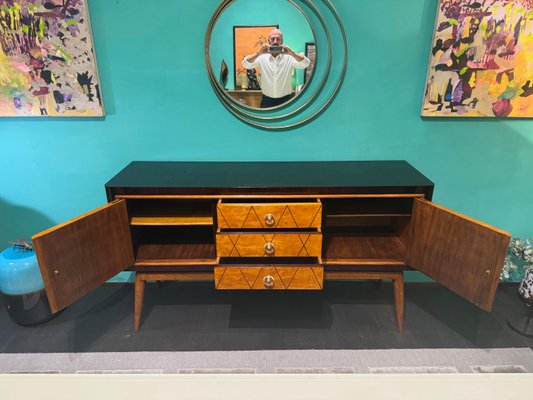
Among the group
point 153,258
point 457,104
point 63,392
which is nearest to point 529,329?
point 457,104

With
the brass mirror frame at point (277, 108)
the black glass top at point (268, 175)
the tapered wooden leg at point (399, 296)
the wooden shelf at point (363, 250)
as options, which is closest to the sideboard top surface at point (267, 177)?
the black glass top at point (268, 175)

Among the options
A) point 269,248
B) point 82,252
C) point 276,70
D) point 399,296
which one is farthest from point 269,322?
point 276,70

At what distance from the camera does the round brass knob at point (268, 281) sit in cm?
135

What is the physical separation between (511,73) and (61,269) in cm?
198

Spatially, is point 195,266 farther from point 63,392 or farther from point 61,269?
point 63,392

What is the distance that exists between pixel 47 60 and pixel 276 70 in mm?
1015

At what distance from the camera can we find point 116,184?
50.8 inches

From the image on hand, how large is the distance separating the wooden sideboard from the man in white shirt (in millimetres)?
340

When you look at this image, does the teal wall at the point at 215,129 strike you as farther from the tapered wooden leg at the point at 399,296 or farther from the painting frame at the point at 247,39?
the tapered wooden leg at the point at 399,296

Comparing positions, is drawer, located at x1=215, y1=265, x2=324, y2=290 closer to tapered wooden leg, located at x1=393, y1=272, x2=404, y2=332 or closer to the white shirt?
tapered wooden leg, located at x1=393, y1=272, x2=404, y2=332

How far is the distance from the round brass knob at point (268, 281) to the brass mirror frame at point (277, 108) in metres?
0.70

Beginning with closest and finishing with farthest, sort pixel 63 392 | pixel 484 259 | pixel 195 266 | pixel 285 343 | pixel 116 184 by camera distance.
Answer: pixel 63 392
pixel 484 259
pixel 116 184
pixel 195 266
pixel 285 343

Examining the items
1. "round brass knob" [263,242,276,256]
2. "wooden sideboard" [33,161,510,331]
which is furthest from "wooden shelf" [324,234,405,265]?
"round brass knob" [263,242,276,256]

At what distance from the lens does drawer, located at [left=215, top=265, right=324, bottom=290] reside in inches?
52.7
